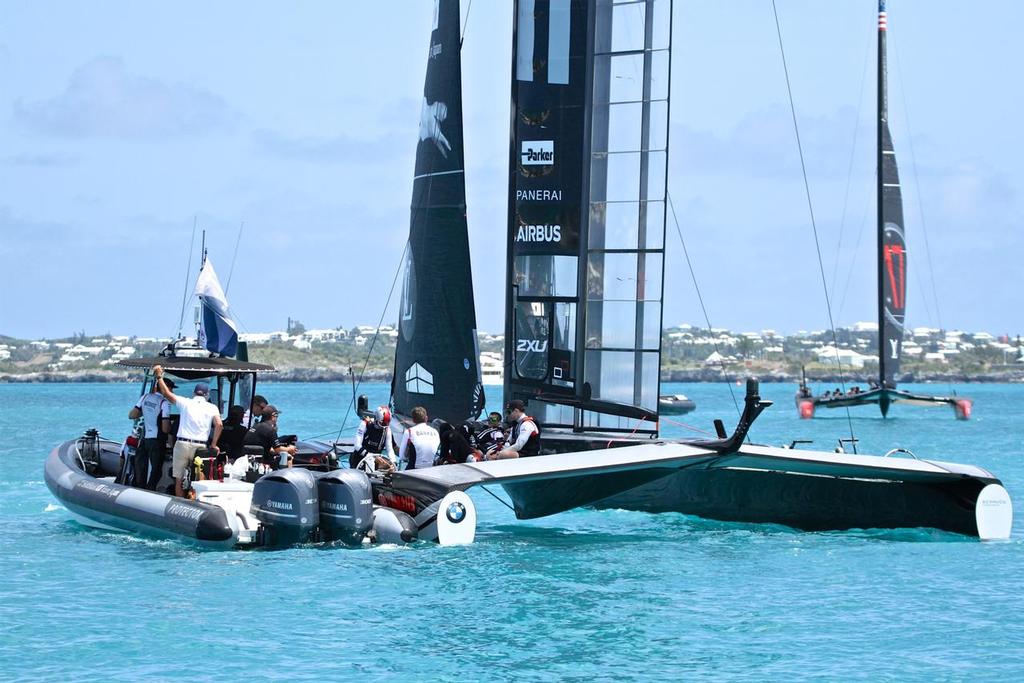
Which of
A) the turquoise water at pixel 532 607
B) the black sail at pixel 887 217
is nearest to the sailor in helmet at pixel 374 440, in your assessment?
the turquoise water at pixel 532 607

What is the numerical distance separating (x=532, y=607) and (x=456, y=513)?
1742mm

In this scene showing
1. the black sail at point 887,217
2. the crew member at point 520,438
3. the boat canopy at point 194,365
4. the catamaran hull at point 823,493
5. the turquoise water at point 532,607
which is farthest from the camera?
the black sail at point 887,217

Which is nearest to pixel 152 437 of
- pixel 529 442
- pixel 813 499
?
pixel 529 442

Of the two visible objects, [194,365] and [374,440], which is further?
[194,365]

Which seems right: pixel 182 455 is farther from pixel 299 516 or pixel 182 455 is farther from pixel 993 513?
pixel 993 513

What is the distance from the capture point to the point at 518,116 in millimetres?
17406

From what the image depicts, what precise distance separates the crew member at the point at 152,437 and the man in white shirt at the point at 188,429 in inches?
13.4

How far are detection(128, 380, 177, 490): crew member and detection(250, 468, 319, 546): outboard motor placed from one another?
215 centimetres

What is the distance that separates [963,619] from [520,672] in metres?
4.30

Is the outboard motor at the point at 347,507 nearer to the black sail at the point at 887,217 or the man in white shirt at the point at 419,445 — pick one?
the man in white shirt at the point at 419,445

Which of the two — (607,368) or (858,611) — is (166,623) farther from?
(607,368)

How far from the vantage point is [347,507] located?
547 inches

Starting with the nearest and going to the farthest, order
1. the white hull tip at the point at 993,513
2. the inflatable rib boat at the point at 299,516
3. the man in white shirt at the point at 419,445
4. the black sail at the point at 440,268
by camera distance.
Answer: the inflatable rib boat at the point at 299,516
the white hull tip at the point at 993,513
the man in white shirt at the point at 419,445
the black sail at the point at 440,268

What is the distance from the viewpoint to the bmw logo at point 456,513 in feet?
44.3
